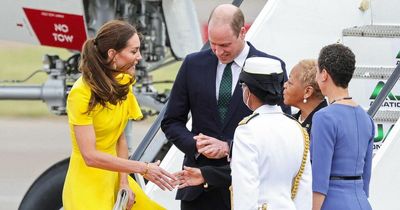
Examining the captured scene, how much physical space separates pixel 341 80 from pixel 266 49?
2421 mm

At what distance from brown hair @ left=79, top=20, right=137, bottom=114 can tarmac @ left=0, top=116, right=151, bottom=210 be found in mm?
5863

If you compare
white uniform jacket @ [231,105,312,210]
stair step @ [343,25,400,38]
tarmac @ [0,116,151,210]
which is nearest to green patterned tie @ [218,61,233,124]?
white uniform jacket @ [231,105,312,210]

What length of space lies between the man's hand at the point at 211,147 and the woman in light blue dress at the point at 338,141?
506 millimetres

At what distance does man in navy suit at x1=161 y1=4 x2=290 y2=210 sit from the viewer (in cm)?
567

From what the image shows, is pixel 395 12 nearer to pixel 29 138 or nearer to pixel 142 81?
pixel 142 81

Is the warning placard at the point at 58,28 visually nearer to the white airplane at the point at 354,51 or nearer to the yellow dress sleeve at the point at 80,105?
the white airplane at the point at 354,51

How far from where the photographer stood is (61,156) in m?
14.5

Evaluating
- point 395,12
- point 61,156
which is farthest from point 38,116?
point 395,12

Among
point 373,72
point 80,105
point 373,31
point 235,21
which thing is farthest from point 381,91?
point 80,105

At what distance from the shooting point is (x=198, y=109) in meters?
5.89

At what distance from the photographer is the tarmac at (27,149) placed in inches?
494

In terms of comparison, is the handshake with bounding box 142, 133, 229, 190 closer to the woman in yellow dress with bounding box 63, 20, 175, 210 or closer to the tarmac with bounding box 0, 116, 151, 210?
the woman in yellow dress with bounding box 63, 20, 175, 210

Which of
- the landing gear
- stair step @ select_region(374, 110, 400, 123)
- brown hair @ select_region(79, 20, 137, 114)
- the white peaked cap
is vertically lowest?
the landing gear

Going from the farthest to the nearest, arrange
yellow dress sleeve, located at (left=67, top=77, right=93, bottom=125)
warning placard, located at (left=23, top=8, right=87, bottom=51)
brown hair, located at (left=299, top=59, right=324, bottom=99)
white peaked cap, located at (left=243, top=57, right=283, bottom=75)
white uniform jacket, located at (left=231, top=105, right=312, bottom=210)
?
1. warning placard, located at (left=23, top=8, right=87, bottom=51)
2. brown hair, located at (left=299, top=59, right=324, bottom=99)
3. yellow dress sleeve, located at (left=67, top=77, right=93, bottom=125)
4. white peaked cap, located at (left=243, top=57, right=283, bottom=75)
5. white uniform jacket, located at (left=231, top=105, right=312, bottom=210)
